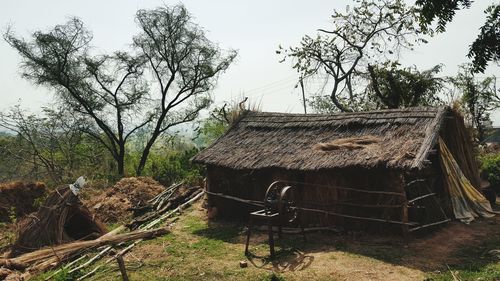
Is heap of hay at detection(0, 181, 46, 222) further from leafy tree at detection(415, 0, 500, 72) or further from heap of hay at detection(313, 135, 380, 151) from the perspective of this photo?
leafy tree at detection(415, 0, 500, 72)

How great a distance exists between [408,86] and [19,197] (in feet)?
58.1

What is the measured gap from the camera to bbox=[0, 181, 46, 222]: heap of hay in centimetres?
1517

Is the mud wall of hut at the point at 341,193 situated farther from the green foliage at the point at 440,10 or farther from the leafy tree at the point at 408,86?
the leafy tree at the point at 408,86

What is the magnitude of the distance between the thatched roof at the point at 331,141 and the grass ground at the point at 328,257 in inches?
73.1

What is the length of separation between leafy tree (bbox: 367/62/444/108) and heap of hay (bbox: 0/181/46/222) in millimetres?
15830

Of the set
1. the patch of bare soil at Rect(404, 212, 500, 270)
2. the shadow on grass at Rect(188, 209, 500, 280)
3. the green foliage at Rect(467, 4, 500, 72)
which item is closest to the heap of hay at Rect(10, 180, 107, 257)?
the shadow on grass at Rect(188, 209, 500, 280)

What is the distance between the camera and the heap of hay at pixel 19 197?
597 inches

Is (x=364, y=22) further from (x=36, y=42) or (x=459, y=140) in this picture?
(x=36, y=42)

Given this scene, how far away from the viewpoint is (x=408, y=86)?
20.3m

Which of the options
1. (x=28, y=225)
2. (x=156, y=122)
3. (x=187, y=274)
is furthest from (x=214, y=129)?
(x=187, y=274)

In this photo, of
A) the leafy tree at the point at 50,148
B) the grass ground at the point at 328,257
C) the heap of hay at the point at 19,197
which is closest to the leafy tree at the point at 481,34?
the grass ground at the point at 328,257

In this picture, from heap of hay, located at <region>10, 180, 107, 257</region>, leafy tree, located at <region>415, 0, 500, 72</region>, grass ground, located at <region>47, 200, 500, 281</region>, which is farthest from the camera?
heap of hay, located at <region>10, 180, 107, 257</region>

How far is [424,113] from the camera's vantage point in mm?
11188

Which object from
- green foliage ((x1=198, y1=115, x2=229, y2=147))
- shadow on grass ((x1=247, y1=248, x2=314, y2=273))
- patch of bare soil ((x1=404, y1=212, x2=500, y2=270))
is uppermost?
green foliage ((x1=198, y1=115, x2=229, y2=147))
